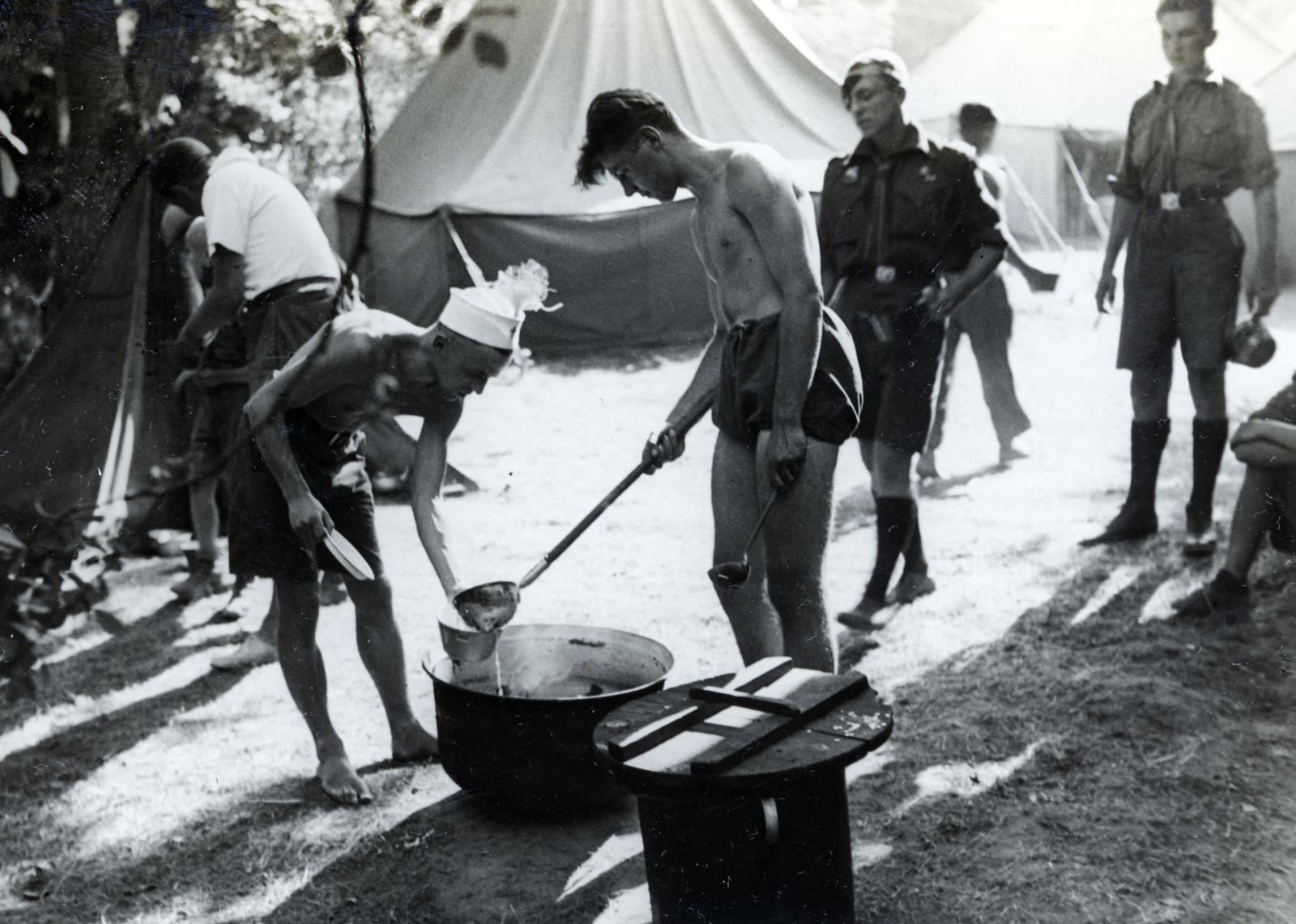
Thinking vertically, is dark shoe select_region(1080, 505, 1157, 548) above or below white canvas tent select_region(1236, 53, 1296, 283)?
below

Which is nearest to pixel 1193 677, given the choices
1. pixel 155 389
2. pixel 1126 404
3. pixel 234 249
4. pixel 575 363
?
pixel 1126 404

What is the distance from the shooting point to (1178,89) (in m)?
4.45

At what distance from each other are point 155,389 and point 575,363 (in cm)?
192

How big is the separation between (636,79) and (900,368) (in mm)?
1502

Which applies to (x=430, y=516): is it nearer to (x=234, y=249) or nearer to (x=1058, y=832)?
(x=234, y=249)

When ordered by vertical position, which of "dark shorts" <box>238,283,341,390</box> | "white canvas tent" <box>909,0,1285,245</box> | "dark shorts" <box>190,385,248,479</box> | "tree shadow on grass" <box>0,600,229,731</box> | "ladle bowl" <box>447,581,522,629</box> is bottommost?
"tree shadow on grass" <box>0,600,229,731</box>

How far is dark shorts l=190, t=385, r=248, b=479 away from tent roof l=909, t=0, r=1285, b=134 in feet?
9.25

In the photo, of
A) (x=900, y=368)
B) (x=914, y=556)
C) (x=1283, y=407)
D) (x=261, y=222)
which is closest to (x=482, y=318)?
(x=261, y=222)

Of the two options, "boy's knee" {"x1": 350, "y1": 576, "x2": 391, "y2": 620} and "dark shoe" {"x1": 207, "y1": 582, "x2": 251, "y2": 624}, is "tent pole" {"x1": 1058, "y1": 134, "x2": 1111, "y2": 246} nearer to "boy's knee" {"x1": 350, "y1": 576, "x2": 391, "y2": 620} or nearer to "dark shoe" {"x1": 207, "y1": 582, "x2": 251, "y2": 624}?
"boy's knee" {"x1": 350, "y1": 576, "x2": 391, "y2": 620}

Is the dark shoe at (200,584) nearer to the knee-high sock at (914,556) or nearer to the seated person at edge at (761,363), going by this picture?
the seated person at edge at (761,363)

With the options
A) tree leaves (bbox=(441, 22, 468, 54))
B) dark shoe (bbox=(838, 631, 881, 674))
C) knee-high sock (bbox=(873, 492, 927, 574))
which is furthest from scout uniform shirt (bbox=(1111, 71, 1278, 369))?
tree leaves (bbox=(441, 22, 468, 54))

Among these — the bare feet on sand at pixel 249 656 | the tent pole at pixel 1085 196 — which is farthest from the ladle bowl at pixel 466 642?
the tent pole at pixel 1085 196

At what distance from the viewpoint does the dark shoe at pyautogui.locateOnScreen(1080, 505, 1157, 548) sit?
499 cm

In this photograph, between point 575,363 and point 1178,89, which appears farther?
point 575,363
